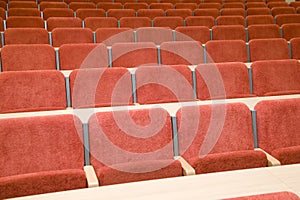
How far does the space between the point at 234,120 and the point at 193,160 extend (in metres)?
0.09

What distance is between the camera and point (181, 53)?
724 millimetres

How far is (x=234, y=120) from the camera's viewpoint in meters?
0.43

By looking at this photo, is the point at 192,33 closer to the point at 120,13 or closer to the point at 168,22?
the point at 168,22

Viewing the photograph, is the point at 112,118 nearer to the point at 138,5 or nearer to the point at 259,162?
the point at 259,162

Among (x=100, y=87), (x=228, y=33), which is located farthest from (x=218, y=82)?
(x=228, y=33)

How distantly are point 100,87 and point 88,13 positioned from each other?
48 cm

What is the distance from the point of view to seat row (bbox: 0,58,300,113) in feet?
1.70

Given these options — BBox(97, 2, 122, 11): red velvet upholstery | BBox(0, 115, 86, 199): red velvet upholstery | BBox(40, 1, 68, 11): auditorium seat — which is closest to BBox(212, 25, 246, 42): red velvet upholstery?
BBox(97, 2, 122, 11): red velvet upholstery

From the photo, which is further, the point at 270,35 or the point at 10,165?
the point at 270,35

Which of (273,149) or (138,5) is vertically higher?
(138,5)

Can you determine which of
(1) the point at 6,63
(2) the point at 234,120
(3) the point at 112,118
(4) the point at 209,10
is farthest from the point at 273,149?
(4) the point at 209,10

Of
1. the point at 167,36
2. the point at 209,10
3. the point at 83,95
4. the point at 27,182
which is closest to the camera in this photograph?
the point at 27,182

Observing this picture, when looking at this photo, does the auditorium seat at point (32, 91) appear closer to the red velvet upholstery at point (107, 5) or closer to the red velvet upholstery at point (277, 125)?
the red velvet upholstery at point (277, 125)

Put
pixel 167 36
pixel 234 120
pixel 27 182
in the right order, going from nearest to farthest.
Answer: pixel 27 182 → pixel 234 120 → pixel 167 36
